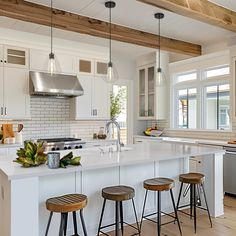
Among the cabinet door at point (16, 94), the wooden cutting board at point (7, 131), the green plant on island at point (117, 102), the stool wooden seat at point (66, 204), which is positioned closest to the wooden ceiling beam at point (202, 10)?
the stool wooden seat at point (66, 204)

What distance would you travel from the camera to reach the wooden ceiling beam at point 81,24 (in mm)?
3326

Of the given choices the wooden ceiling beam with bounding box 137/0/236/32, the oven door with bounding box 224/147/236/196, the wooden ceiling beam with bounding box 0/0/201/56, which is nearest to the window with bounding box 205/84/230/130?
the wooden ceiling beam with bounding box 0/0/201/56

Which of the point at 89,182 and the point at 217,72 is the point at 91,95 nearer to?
the point at 217,72

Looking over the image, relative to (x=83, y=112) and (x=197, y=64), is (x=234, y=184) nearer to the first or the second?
(x=197, y=64)

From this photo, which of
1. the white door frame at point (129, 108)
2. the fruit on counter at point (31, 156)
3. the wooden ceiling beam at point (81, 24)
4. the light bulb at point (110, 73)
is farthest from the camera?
Result: the white door frame at point (129, 108)

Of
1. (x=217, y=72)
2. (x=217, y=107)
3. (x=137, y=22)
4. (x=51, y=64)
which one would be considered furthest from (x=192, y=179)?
(x=217, y=72)

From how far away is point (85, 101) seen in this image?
5438mm

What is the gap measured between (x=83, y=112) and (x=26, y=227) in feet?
11.3

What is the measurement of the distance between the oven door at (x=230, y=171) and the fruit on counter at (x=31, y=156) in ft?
→ 10.4

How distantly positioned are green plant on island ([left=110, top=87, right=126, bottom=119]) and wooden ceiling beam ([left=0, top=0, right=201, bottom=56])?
198 centimetres

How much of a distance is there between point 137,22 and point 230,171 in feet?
9.54

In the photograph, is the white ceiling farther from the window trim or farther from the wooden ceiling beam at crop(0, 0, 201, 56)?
the window trim

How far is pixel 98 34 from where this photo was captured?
418cm

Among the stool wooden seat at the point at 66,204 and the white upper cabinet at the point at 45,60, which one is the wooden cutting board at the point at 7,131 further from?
the stool wooden seat at the point at 66,204
